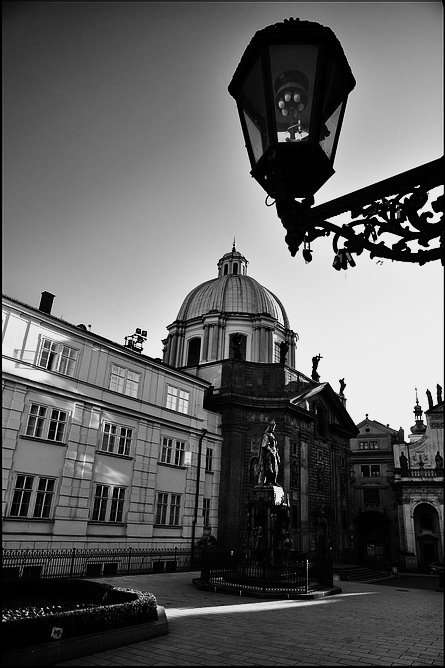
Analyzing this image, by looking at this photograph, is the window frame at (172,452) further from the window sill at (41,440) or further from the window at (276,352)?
the window at (276,352)

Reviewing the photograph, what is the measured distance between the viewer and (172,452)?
104 feet

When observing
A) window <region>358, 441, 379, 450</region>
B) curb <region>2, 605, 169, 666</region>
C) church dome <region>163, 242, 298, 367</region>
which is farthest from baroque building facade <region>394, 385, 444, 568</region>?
curb <region>2, 605, 169, 666</region>

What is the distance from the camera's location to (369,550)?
54.3 m

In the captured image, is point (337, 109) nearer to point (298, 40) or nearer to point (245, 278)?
point (298, 40)

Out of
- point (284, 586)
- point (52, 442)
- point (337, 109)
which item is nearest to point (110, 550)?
point (52, 442)

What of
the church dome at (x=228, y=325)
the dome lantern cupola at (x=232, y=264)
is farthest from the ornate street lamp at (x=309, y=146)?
the dome lantern cupola at (x=232, y=264)

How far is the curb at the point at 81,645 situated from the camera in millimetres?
7426

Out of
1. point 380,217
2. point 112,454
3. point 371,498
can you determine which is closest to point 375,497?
point 371,498

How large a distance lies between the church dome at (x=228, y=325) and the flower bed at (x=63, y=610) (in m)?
31.0

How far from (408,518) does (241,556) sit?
3128 centimetres

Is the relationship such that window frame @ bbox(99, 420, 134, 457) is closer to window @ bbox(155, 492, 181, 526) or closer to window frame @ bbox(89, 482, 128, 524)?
window frame @ bbox(89, 482, 128, 524)

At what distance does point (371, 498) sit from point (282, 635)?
50.6 metres

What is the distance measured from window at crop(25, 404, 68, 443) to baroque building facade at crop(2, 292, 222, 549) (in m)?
0.05

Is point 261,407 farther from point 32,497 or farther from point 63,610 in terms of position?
point 63,610
